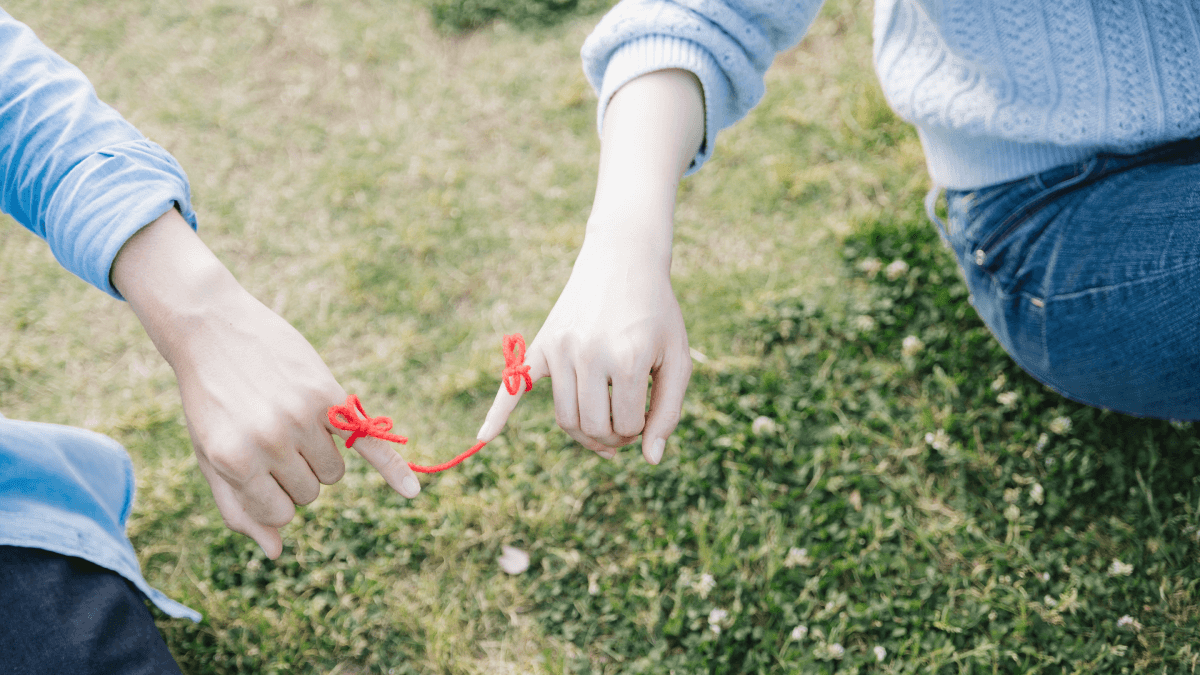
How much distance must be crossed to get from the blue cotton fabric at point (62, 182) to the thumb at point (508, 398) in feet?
2.39

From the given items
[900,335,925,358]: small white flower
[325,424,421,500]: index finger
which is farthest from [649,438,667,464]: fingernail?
[900,335,925,358]: small white flower

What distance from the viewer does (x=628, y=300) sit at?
4.65 feet

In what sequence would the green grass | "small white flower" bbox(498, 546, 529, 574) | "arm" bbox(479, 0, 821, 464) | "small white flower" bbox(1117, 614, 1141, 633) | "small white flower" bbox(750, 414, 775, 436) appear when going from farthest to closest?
"small white flower" bbox(750, 414, 775, 436)
"small white flower" bbox(498, 546, 529, 574)
the green grass
"small white flower" bbox(1117, 614, 1141, 633)
"arm" bbox(479, 0, 821, 464)

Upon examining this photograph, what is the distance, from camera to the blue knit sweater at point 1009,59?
59.1 inches

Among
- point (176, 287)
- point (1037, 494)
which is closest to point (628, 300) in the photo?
point (176, 287)

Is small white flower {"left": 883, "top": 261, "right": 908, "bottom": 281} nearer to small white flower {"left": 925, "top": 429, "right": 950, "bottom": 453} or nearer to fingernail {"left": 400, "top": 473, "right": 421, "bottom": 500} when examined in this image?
small white flower {"left": 925, "top": 429, "right": 950, "bottom": 453}

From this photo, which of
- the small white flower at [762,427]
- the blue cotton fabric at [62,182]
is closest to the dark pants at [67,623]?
the blue cotton fabric at [62,182]

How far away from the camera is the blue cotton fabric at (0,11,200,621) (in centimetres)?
135

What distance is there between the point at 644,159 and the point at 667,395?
493 mm

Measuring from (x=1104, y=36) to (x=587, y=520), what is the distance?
5.85 ft

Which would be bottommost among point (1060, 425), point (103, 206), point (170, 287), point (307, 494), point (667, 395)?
point (1060, 425)

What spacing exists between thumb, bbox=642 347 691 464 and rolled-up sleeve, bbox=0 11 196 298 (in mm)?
1008

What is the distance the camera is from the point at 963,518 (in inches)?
84.6

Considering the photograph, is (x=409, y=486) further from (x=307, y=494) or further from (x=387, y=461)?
(x=307, y=494)
